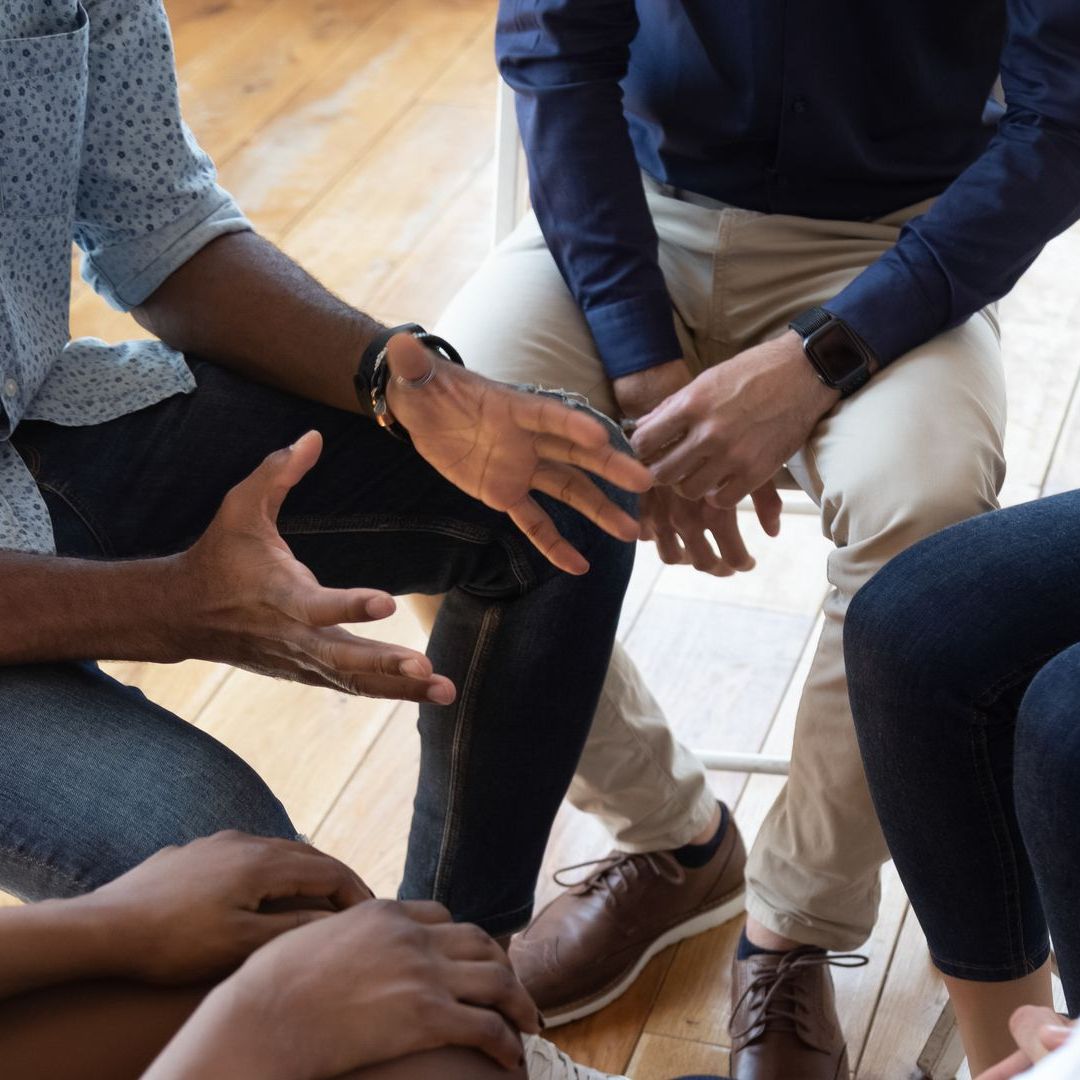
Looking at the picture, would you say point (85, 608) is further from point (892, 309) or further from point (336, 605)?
point (892, 309)

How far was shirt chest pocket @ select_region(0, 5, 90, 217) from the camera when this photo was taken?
1086mm

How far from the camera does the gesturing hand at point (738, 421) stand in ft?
3.93

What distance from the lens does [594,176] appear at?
1.32 metres

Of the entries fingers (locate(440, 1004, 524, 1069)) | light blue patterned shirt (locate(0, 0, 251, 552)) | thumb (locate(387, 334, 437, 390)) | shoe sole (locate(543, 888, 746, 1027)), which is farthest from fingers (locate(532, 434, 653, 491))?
shoe sole (locate(543, 888, 746, 1027))

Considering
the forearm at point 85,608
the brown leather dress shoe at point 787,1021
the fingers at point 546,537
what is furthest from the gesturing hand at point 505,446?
the brown leather dress shoe at point 787,1021

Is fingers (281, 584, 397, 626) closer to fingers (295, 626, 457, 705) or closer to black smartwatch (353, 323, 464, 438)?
fingers (295, 626, 457, 705)

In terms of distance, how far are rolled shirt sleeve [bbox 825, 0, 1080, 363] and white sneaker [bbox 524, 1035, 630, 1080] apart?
0.63 m

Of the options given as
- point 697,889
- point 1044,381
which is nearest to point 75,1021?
point 697,889

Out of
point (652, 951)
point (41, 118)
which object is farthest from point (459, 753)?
point (41, 118)

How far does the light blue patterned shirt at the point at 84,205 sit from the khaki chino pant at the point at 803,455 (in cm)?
27

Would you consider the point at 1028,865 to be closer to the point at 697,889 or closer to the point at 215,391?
the point at 697,889

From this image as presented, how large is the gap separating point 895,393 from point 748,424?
0.12 m

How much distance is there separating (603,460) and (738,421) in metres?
0.17

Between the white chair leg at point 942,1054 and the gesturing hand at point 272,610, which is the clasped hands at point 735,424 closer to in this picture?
the gesturing hand at point 272,610
